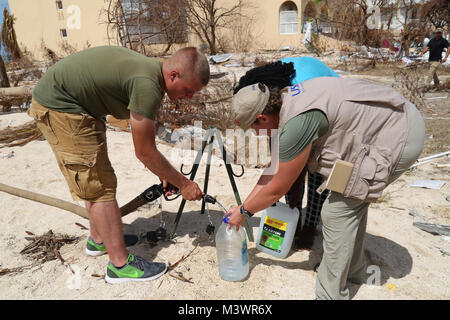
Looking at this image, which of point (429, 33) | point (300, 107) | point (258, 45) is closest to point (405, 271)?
point (300, 107)

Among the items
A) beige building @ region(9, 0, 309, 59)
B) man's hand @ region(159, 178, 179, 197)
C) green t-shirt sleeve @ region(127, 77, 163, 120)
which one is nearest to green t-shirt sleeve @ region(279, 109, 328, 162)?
green t-shirt sleeve @ region(127, 77, 163, 120)

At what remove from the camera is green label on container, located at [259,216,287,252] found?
8.59ft

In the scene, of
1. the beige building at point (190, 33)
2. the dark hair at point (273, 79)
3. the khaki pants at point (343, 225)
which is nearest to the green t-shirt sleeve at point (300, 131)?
the dark hair at point (273, 79)

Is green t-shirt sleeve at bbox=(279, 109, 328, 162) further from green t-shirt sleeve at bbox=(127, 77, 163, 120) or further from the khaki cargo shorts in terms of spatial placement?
the khaki cargo shorts

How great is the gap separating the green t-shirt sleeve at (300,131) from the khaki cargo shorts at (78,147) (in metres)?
1.27

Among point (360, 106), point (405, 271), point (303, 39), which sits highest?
point (303, 39)

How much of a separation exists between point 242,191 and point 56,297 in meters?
2.21

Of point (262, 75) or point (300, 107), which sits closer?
point (300, 107)

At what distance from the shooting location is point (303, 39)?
16.4m

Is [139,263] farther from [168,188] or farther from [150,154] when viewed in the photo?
[150,154]

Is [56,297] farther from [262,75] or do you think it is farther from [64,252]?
[262,75]

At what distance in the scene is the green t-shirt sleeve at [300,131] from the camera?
5.72ft

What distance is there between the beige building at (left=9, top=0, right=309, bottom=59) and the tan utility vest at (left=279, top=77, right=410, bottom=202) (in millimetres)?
15685

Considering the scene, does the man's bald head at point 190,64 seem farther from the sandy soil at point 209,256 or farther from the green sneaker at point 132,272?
the sandy soil at point 209,256
